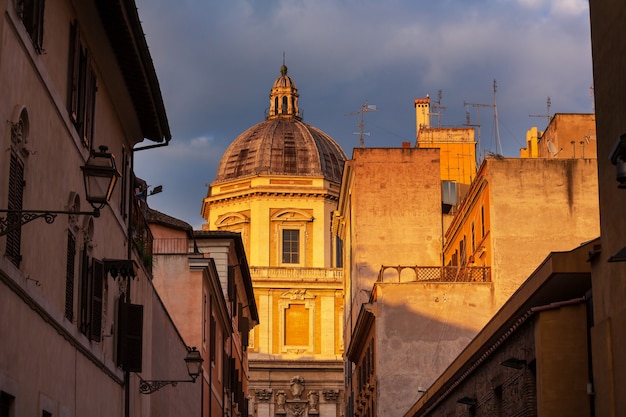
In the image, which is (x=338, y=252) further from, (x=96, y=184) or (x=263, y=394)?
(x=96, y=184)

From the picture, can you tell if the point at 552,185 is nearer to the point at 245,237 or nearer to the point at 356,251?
the point at 356,251

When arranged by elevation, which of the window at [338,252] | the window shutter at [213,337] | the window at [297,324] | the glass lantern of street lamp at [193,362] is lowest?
the glass lantern of street lamp at [193,362]

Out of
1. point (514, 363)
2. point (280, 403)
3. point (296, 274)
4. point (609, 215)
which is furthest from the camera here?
point (296, 274)

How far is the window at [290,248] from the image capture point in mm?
90062

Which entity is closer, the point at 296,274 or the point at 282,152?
the point at 296,274

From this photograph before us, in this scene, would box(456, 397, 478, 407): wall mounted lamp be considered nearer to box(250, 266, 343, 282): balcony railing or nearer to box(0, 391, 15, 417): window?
box(0, 391, 15, 417): window

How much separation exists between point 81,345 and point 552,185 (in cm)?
2846

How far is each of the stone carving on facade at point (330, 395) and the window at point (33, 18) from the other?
246 feet

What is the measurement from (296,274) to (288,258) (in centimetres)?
184

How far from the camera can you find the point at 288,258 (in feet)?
296

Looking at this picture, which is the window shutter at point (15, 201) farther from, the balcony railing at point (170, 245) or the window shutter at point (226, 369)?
the window shutter at point (226, 369)

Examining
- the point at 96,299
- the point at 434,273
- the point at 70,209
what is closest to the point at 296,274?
the point at 434,273

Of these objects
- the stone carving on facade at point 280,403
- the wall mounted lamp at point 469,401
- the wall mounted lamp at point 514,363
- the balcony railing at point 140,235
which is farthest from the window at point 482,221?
the stone carving on facade at point 280,403

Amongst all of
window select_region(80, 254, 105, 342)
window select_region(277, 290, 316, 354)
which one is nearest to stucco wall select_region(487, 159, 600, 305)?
window select_region(80, 254, 105, 342)
